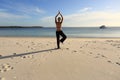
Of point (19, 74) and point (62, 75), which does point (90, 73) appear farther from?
point (19, 74)

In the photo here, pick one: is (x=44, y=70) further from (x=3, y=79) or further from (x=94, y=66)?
(x=94, y=66)

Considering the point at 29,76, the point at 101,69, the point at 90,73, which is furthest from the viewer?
the point at 101,69

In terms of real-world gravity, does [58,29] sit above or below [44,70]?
above

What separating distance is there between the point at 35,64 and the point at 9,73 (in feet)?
3.99

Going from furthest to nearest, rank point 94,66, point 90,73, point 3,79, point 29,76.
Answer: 1. point 94,66
2. point 90,73
3. point 29,76
4. point 3,79

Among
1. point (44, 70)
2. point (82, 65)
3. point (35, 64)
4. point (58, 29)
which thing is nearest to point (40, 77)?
point (44, 70)

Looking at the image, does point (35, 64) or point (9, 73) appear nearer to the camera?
point (9, 73)

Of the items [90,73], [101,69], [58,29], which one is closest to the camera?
[90,73]

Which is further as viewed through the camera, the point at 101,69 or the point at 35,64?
the point at 35,64

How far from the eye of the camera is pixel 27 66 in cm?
554

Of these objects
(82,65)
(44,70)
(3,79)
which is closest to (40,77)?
(44,70)

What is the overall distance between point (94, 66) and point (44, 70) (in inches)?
70.6

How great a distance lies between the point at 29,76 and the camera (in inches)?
178

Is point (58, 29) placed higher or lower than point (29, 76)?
higher
